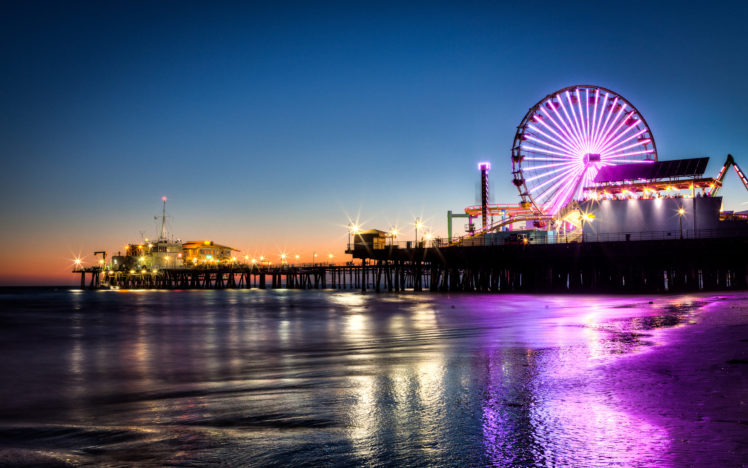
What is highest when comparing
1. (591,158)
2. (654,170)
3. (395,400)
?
(591,158)

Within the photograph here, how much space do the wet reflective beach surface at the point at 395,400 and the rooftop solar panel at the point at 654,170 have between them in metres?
43.8

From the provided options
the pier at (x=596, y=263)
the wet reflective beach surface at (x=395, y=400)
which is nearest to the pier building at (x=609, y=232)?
the pier at (x=596, y=263)

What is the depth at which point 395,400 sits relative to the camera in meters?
9.34

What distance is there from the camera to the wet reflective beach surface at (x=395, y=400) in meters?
6.62

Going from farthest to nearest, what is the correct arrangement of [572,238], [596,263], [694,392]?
[572,238], [596,263], [694,392]

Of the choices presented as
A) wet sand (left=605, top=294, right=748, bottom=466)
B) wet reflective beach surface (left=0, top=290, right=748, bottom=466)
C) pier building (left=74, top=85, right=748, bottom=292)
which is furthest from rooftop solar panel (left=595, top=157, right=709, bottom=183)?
wet sand (left=605, top=294, right=748, bottom=466)

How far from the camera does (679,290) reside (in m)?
48.7

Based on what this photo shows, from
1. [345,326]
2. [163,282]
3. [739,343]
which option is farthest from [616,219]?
[163,282]

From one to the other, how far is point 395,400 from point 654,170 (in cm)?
5947

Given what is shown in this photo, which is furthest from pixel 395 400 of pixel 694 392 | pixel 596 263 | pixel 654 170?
pixel 654 170

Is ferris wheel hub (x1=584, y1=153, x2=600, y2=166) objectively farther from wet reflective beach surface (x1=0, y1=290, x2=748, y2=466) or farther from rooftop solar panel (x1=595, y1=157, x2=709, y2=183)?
wet reflective beach surface (x1=0, y1=290, x2=748, y2=466)

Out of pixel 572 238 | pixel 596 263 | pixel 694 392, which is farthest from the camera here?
pixel 572 238

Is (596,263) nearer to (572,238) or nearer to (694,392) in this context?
(572,238)

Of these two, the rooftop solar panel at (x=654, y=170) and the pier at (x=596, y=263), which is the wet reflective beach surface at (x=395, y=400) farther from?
the rooftop solar panel at (x=654, y=170)
